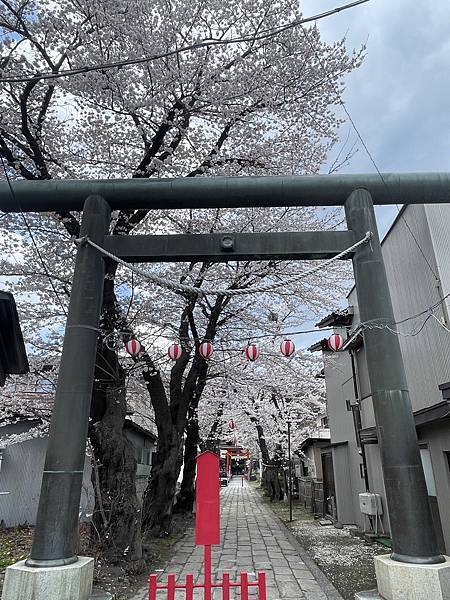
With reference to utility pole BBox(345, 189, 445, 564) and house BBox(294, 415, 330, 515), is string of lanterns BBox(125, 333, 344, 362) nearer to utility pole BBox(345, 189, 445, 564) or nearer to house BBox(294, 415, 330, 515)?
utility pole BBox(345, 189, 445, 564)

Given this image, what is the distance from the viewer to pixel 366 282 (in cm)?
499

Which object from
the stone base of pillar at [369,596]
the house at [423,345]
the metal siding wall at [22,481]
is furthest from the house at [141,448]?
the stone base of pillar at [369,596]

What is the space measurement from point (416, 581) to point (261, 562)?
21.5 ft

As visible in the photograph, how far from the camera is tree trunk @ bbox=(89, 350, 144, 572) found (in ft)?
25.4

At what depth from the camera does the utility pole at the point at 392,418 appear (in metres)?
4.00

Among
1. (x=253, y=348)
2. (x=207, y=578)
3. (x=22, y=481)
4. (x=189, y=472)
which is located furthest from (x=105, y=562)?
(x=189, y=472)

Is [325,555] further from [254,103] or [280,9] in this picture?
[280,9]

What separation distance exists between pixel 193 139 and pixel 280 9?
116 inches

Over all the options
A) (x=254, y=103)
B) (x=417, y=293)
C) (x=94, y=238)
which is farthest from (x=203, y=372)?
(x=94, y=238)

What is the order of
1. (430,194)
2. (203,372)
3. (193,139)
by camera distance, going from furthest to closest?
1. (203,372)
2. (193,139)
3. (430,194)

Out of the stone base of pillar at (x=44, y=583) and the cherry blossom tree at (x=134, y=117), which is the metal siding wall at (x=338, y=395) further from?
the stone base of pillar at (x=44, y=583)

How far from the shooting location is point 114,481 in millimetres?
7930

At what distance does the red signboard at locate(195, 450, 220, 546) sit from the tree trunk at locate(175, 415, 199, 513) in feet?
37.7

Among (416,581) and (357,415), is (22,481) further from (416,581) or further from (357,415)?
(416,581)
